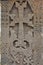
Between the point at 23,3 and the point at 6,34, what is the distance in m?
0.50

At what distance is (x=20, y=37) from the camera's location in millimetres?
3613

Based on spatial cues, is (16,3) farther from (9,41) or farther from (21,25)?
(9,41)

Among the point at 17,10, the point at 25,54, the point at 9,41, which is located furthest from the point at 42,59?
the point at 17,10

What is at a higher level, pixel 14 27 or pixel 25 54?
pixel 14 27

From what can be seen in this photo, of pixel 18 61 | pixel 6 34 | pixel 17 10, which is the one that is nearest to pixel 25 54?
pixel 18 61

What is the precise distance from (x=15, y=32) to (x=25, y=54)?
34 centimetres

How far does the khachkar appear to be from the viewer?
3602mm

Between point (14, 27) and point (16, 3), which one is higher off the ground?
point (16, 3)

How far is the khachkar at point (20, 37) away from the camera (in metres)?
3.60

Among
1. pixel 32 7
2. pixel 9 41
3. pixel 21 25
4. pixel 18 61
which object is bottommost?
pixel 18 61

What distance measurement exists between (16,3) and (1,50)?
692 millimetres

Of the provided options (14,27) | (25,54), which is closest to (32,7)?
(14,27)

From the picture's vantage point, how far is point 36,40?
11.8 ft

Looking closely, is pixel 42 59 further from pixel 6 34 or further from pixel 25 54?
pixel 6 34
